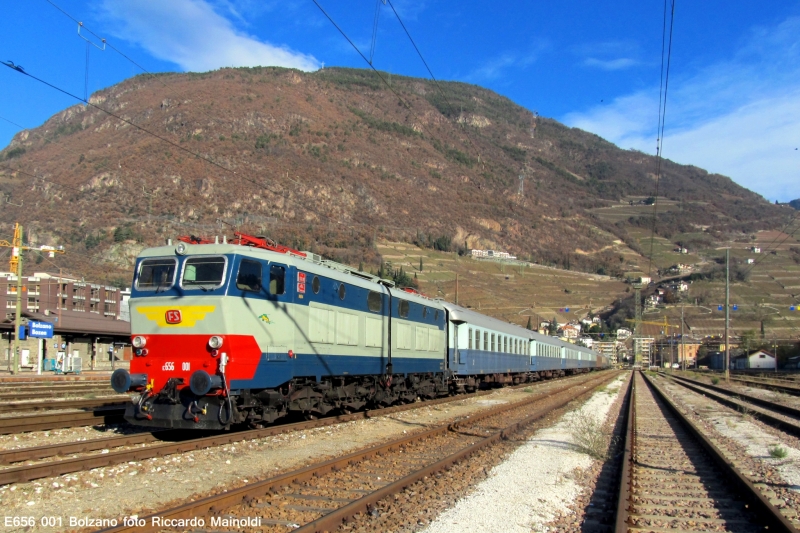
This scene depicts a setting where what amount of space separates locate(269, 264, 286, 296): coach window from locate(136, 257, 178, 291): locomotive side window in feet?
6.34

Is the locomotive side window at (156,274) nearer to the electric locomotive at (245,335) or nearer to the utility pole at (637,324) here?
the electric locomotive at (245,335)

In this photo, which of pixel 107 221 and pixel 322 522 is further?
pixel 107 221

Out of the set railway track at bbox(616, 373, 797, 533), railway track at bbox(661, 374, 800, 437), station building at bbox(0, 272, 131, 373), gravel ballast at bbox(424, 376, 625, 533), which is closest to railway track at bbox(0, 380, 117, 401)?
station building at bbox(0, 272, 131, 373)

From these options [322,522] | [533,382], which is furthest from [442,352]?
[533,382]

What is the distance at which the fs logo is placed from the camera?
12.3 metres

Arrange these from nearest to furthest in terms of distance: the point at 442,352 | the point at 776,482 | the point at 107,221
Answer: the point at 776,482 < the point at 442,352 < the point at 107,221

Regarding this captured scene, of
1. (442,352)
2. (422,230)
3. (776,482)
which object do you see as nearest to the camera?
(776,482)

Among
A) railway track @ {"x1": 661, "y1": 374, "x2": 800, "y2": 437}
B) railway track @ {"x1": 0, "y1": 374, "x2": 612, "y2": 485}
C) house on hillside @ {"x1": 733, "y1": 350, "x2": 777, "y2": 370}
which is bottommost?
house on hillside @ {"x1": 733, "y1": 350, "x2": 777, "y2": 370}

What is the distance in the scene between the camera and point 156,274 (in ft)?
42.5

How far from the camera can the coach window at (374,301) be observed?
17.6 meters

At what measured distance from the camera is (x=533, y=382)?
45812 mm

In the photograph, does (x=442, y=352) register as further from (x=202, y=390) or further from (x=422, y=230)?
(x=422, y=230)

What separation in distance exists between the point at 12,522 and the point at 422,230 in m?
187

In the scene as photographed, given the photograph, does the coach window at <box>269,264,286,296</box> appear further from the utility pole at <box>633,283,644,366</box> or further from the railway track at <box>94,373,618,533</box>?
the utility pole at <box>633,283,644,366</box>
